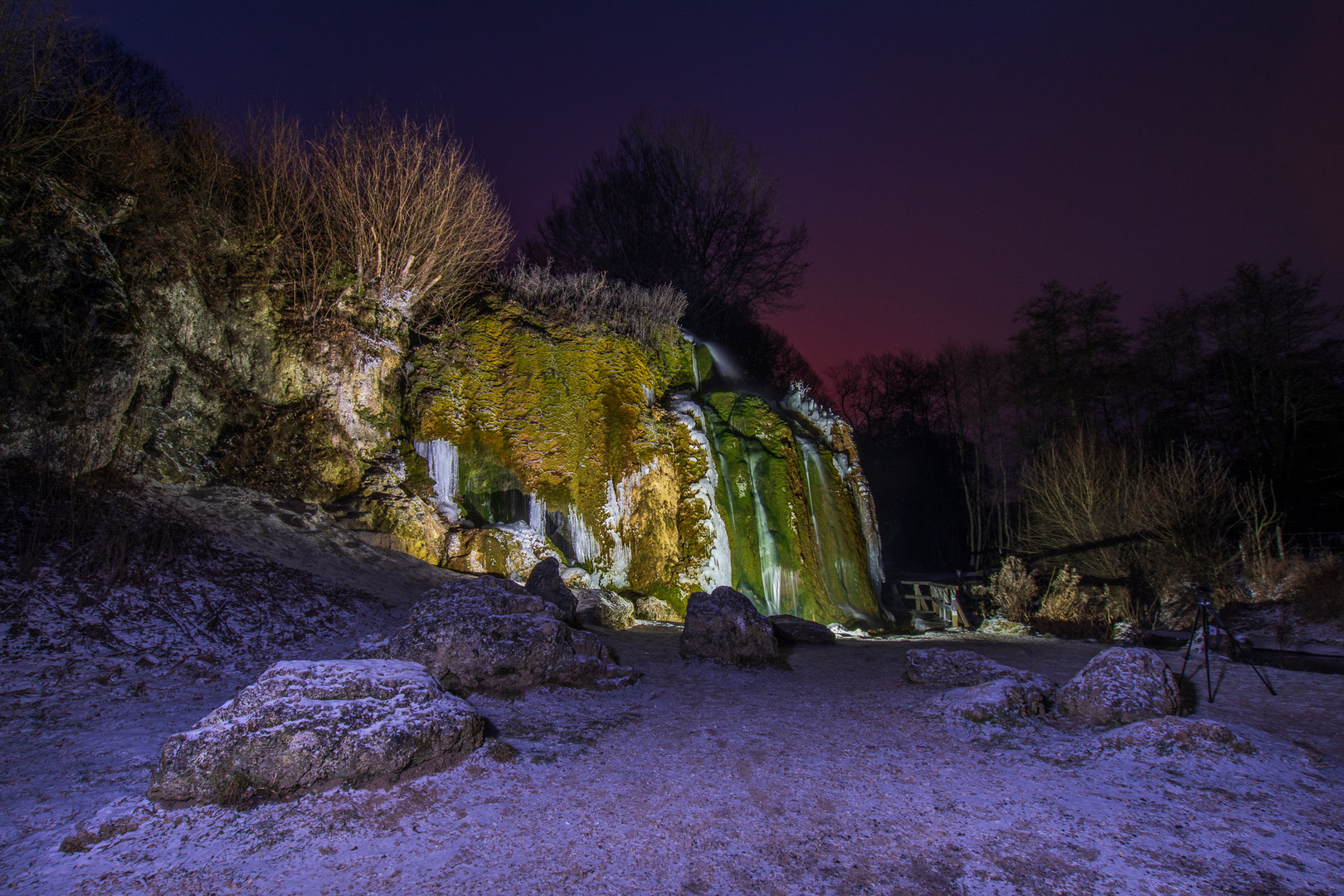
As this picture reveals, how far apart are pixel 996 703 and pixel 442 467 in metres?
9.54

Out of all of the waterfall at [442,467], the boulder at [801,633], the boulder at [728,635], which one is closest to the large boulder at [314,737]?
the boulder at [728,635]

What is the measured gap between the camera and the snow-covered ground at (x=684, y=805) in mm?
2264

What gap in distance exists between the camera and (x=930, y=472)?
32.0 m

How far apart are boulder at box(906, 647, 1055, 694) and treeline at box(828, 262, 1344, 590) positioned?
10099mm

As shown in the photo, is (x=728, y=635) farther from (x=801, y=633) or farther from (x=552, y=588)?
(x=552, y=588)

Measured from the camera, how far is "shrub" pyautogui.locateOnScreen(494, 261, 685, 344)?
45.9ft

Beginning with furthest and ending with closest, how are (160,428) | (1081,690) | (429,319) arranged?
(429,319), (160,428), (1081,690)

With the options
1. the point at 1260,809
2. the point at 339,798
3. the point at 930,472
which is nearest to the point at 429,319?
the point at 339,798

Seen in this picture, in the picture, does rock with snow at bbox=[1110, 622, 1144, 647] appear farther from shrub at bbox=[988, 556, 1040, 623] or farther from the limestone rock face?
the limestone rock face

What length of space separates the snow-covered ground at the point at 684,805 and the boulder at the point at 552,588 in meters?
3.19

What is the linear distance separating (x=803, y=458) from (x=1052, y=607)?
5574mm

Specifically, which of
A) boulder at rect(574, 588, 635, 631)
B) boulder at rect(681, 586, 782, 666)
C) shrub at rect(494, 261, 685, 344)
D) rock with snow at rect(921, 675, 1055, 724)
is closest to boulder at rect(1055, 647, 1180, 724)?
rock with snow at rect(921, 675, 1055, 724)

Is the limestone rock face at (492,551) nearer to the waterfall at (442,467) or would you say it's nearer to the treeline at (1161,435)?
the waterfall at (442,467)

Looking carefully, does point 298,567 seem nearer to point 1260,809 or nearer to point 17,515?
point 17,515
